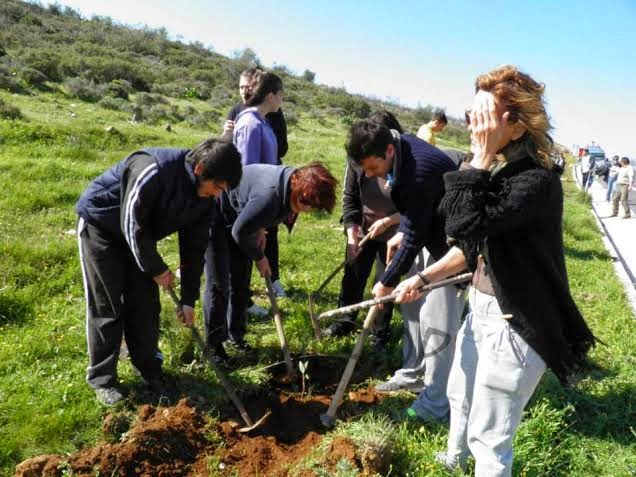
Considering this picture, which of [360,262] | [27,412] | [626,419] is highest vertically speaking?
[360,262]

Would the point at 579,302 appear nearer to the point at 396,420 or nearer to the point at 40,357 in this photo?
the point at 396,420

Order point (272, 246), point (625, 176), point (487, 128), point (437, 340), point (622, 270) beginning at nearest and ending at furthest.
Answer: point (487, 128) → point (437, 340) → point (272, 246) → point (622, 270) → point (625, 176)

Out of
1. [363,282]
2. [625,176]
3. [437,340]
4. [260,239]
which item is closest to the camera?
[437,340]

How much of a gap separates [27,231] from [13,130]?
4.43 m

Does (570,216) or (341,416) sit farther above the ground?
(570,216)

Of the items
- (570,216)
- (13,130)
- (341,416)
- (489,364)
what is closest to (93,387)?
(341,416)

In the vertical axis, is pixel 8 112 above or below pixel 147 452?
above

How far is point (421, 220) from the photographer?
286 cm

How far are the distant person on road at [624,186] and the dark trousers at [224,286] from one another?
1211 centimetres

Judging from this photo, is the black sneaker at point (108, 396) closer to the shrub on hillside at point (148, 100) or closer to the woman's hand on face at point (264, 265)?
the woman's hand on face at point (264, 265)

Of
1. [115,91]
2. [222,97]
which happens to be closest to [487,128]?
[115,91]

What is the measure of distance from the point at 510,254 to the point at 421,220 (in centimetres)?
91

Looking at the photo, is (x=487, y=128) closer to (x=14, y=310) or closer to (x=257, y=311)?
(x=257, y=311)

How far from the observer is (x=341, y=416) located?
344 cm
